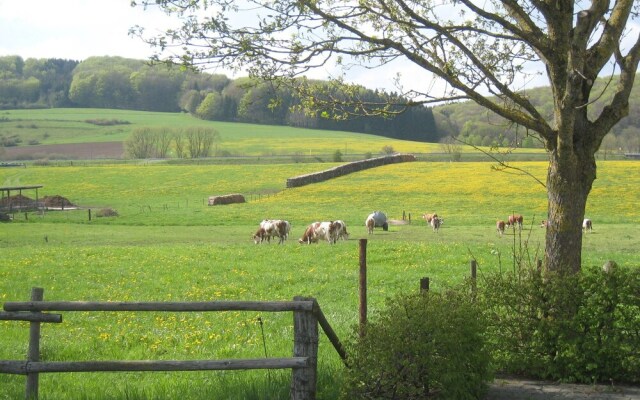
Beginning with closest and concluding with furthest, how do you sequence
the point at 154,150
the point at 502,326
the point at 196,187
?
1. the point at 502,326
2. the point at 196,187
3. the point at 154,150

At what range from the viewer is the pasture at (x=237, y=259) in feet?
36.8

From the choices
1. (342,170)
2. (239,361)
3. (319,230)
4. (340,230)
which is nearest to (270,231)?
(319,230)

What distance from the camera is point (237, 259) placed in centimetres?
2620

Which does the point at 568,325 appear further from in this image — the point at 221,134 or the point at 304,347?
the point at 221,134

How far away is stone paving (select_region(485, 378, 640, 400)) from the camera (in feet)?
28.6

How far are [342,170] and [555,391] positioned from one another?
73271 mm

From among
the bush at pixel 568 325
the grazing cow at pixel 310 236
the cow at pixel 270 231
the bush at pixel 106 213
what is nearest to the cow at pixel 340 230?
the grazing cow at pixel 310 236

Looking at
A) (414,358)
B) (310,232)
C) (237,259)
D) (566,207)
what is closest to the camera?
(414,358)

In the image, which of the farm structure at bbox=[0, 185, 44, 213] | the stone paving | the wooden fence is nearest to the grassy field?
the farm structure at bbox=[0, 185, 44, 213]

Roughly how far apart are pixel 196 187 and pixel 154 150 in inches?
1885

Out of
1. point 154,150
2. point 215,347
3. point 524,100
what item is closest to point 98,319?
point 215,347

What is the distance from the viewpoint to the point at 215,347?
12.1m

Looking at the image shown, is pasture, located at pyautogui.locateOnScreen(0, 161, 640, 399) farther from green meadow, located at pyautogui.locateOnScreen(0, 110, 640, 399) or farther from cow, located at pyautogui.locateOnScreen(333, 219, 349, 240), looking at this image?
cow, located at pyautogui.locateOnScreen(333, 219, 349, 240)

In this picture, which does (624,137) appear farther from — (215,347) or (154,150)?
(215,347)
